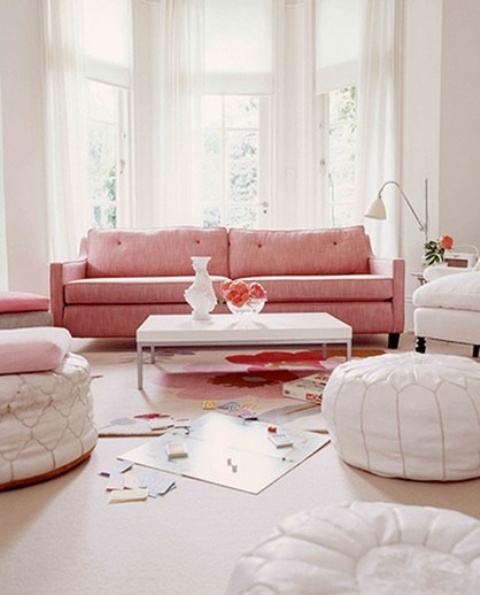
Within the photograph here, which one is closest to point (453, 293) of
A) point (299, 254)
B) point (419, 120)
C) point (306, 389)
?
point (306, 389)

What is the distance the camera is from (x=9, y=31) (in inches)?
182

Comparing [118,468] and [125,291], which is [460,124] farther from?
[118,468]

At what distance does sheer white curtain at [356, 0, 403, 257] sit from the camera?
5.07 m

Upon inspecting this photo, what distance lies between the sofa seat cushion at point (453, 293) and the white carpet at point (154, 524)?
1671 mm

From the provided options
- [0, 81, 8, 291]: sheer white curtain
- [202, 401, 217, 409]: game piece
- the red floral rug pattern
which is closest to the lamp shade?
the red floral rug pattern

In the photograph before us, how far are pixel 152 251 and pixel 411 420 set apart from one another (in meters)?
3.00

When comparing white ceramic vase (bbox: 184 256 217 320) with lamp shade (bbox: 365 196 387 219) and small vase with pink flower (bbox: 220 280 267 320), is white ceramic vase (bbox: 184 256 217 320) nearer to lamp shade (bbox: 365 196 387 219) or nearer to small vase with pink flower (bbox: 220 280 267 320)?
small vase with pink flower (bbox: 220 280 267 320)

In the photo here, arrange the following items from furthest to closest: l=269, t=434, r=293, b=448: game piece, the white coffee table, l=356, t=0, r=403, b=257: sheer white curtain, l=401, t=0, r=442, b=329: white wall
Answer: l=356, t=0, r=403, b=257: sheer white curtain → l=401, t=0, r=442, b=329: white wall → the white coffee table → l=269, t=434, r=293, b=448: game piece

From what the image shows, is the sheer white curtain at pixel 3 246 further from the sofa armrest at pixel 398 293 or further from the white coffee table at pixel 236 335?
the sofa armrest at pixel 398 293

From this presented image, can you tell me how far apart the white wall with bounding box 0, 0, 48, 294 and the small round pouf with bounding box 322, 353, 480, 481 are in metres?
3.45

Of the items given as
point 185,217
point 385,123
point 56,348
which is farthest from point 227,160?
point 56,348

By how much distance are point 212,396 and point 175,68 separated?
3.68m

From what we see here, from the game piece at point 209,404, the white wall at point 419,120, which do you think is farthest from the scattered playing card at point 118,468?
the white wall at point 419,120

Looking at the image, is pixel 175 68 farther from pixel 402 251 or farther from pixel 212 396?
pixel 212 396
